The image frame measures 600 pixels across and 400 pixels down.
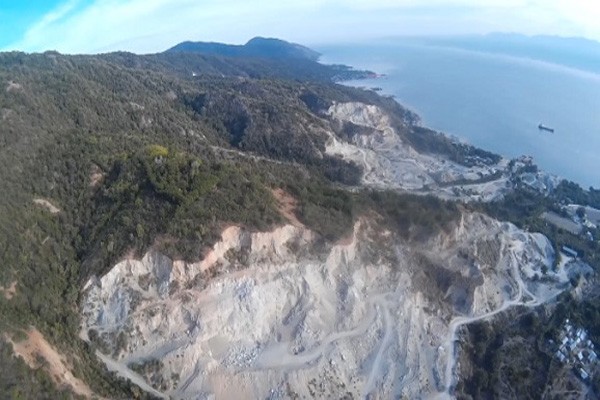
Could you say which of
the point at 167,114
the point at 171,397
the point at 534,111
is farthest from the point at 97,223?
the point at 534,111

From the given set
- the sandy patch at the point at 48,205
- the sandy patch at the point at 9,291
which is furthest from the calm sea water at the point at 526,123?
the sandy patch at the point at 9,291

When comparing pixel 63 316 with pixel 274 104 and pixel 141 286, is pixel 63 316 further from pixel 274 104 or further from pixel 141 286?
pixel 274 104

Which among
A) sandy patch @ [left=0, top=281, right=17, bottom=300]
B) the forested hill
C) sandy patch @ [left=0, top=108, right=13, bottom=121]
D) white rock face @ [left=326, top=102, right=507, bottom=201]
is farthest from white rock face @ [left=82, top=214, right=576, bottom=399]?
white rock face @ [left=326, top=102, right=507, bottom=201]

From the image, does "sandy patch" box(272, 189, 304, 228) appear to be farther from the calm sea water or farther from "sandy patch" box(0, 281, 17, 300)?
the calm sea water

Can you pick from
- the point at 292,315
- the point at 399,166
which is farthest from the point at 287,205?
the point at 399,166

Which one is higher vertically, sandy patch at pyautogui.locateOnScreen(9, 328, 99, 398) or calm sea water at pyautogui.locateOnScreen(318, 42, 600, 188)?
sandy patch at pyautogui.locateOnScreen(9, 328, 99, 398)

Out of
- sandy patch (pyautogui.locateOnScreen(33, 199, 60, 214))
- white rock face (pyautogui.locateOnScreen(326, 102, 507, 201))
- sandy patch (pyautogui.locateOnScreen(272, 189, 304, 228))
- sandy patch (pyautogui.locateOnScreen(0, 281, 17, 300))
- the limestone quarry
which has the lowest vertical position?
white rock face (pyautogui.locateOnScreen(326, 102, 507, 201))

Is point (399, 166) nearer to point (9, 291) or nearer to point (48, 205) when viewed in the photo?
point (48, 205)
